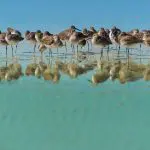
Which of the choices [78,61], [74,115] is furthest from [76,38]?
[74,115]

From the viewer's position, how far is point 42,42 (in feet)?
60.1

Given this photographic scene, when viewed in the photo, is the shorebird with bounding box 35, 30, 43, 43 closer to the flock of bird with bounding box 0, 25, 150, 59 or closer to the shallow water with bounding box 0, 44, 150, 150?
the flock of bird with bounding box 0, 25, 150, 59

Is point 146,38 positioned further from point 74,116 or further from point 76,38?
point 74,116

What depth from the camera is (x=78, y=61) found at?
51.0ft

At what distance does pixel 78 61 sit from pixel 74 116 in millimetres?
6161

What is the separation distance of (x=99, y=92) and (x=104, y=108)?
137cm

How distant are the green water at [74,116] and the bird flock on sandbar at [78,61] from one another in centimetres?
82

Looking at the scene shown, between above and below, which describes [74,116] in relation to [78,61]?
below

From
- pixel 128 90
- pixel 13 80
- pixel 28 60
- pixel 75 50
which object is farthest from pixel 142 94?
pixel 75 50

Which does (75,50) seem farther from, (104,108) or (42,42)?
(104,108)

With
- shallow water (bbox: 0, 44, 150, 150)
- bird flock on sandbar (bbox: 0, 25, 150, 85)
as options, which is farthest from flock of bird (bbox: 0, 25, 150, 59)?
shallow water (bbox: 0, 44, 150, 150)

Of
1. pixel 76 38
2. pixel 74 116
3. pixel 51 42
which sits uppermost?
pixel 76 38

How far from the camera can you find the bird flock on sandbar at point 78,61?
43.9 feet

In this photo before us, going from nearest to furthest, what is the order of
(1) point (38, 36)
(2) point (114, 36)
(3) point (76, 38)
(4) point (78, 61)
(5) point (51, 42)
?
(4) point (78, 61)
(5) point (51, 42)
(3) point (76, 38)
(2) point (114, 36)
(1) point (38, 36)
